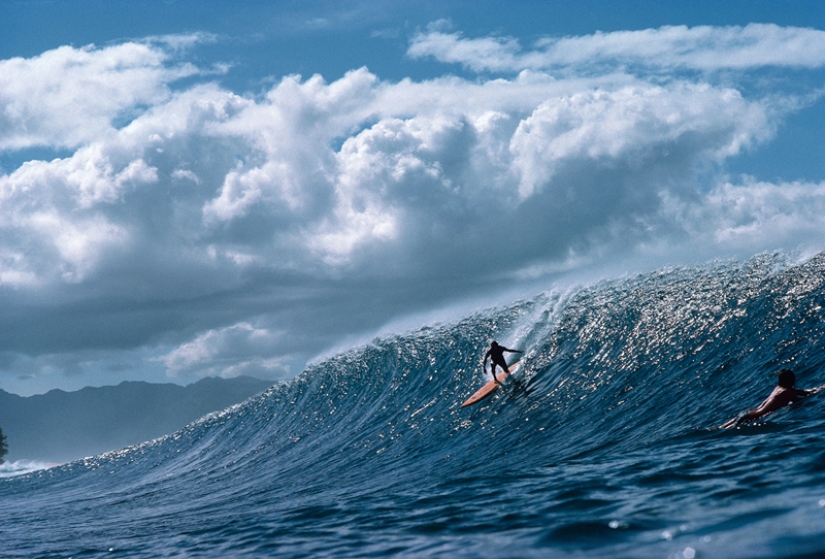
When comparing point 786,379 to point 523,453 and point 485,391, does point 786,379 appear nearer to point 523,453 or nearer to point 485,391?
point 523,453

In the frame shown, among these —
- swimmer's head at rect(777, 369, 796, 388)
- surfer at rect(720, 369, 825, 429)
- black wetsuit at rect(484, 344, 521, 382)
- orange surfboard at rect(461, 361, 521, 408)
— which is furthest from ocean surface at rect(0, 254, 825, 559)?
black wetsuit at rect(484, 344, 521, 382)

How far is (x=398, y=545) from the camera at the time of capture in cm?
854

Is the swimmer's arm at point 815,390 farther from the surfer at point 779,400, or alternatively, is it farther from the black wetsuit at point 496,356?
the black wetsuit at point 496,356

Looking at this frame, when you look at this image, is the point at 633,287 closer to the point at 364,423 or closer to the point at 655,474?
the point at 364,423

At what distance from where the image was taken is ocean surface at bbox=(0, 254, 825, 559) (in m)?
7.93

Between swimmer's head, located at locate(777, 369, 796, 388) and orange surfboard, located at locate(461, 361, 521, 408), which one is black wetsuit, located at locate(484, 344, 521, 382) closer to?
orange surfboard, located at locate(461, 361, 521, 408)

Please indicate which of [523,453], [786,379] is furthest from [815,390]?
[523,453]

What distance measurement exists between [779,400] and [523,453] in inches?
179

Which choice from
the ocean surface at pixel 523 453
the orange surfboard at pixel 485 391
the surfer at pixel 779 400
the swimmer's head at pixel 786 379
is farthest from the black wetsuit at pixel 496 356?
the swimmer's head at pixel 786 379

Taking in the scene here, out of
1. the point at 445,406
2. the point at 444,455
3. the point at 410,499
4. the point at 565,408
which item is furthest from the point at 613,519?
the point at 445,406

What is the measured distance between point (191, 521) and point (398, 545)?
643 cm

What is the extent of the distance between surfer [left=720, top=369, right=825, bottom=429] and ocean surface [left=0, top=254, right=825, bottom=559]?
254 millimetres

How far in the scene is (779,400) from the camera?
476 inches

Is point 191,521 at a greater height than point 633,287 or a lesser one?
lesser
